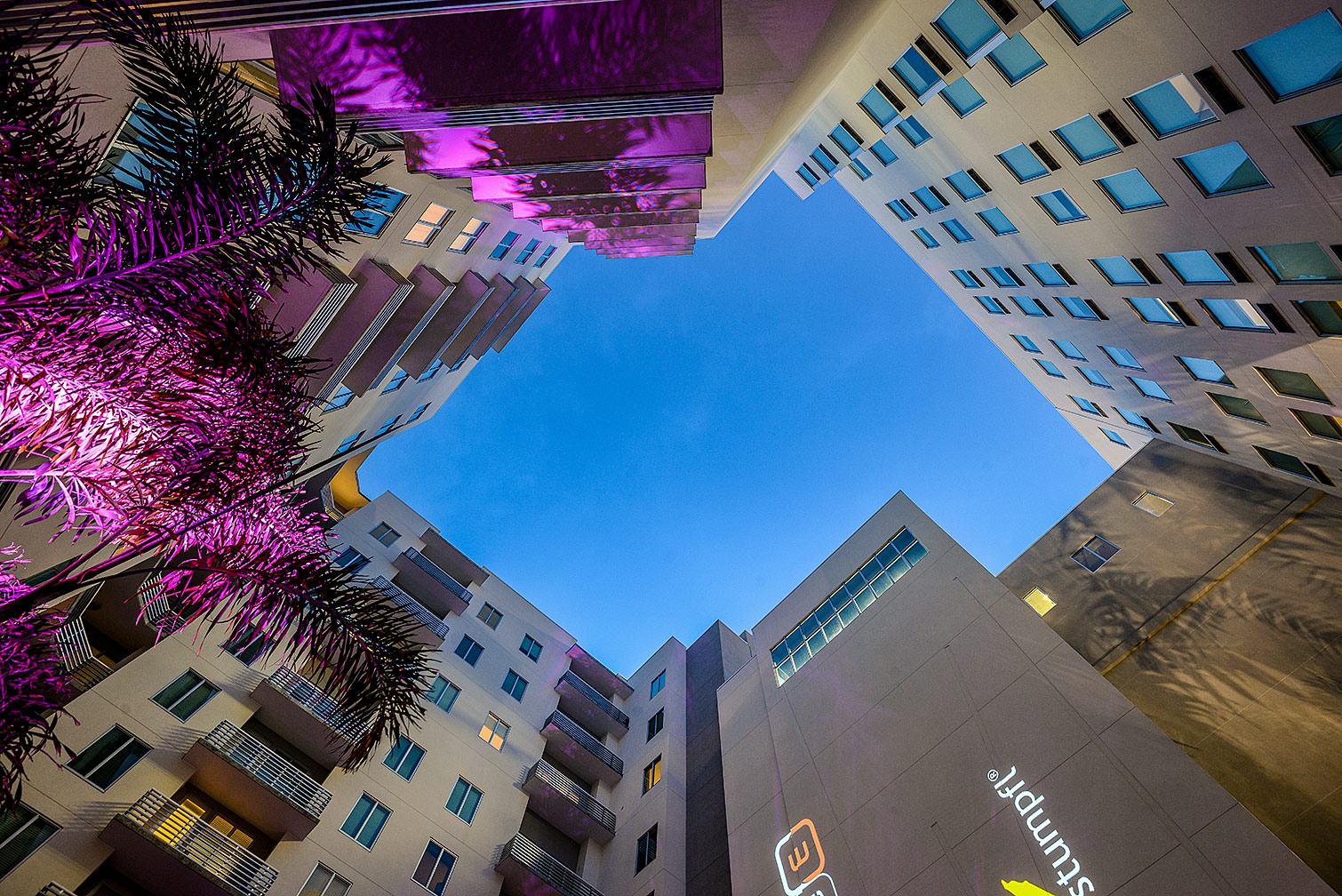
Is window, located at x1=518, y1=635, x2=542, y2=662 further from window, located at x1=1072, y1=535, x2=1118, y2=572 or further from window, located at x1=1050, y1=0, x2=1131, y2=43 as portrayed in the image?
window, located at x1=1050, y1=0, x2=1131, y2=43

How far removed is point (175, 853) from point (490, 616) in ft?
56.6

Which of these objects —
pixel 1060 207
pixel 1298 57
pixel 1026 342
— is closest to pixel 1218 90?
pixel 1298 57

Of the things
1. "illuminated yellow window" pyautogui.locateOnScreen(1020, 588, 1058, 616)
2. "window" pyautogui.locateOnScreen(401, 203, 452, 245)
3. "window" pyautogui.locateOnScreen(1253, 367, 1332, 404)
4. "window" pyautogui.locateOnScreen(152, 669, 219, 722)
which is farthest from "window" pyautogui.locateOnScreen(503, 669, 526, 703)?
"window" pyautogui.locateOnScreen(1253, 367, 1332, 404)

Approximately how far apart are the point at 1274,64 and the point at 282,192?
1470 cm

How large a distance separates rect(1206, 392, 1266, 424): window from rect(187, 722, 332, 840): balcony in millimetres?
27445

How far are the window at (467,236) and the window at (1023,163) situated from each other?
1492 centimetres

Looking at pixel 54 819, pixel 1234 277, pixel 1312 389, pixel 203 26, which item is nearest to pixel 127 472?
pixel 203 26

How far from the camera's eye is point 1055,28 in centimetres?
1266

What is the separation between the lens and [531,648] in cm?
3045

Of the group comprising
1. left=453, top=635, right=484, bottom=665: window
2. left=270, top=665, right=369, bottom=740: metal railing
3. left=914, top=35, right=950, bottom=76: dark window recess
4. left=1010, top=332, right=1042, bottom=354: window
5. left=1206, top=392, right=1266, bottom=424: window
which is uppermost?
Result: left=914, top=35, right=950, bottom=76: dark window recess

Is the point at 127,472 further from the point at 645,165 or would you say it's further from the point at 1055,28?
the point at 1055,28

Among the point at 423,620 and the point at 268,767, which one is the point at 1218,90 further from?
the point at 423,620

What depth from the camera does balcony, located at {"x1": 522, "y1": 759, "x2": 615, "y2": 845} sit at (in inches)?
869

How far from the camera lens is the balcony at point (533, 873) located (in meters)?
18.5
